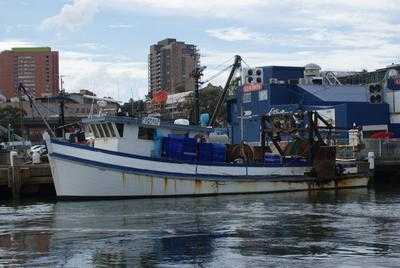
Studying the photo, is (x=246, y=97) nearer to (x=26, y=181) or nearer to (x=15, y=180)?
(x=26, y=181)

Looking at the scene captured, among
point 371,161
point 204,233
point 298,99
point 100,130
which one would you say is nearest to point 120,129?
point 100,130

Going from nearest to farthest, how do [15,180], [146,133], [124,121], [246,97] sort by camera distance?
[124,121]
[146,133]
[15,180]
[246,97]

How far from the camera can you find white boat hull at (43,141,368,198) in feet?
117

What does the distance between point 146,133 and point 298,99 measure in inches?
1231

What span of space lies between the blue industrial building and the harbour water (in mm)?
28231

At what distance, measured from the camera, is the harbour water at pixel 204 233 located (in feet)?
56.7

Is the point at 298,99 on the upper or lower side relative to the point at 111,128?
upper

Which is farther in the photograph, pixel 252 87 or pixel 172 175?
pixel 252 87

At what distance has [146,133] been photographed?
38.6m

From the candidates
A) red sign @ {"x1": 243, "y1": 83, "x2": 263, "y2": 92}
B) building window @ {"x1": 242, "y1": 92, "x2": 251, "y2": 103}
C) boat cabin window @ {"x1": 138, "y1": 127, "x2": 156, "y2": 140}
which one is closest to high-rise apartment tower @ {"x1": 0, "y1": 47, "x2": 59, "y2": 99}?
building window @ {"x1": 242, "y1": 92, "x2": 251, "y2": 103}

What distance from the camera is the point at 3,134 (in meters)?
113

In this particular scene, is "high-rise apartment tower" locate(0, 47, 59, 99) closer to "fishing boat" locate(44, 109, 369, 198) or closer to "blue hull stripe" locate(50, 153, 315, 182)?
"fishing boat" locate(44, 109, 369, 198)

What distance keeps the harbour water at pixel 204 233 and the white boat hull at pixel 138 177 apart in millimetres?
1362

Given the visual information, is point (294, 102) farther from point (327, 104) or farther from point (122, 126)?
point (122, 126)
